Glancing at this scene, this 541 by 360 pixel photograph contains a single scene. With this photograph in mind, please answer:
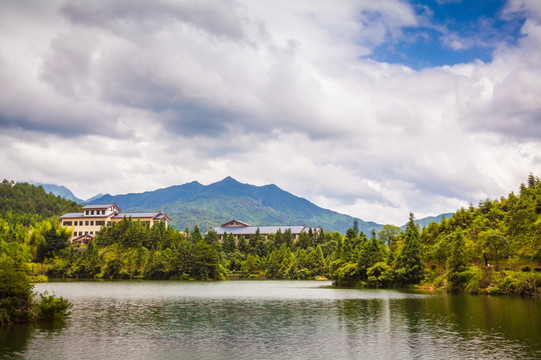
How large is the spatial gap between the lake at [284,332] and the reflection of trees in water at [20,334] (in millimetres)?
60

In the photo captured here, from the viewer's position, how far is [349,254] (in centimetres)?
10269

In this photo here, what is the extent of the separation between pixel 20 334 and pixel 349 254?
77.2 m

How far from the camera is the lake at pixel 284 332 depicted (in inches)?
1188

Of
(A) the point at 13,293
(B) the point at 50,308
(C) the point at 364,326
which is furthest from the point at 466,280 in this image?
(A) the point at 13,293

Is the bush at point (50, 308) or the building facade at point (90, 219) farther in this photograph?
the building facade at point (90, 219)

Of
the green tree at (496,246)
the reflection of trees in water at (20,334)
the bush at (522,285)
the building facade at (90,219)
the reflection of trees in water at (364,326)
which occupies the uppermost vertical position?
the building facade at (90,219)

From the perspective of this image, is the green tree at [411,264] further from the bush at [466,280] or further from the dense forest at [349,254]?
the bush at [466,280]

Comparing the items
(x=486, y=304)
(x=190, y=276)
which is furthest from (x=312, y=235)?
(x=486, y=304)

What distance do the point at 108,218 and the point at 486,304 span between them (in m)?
147

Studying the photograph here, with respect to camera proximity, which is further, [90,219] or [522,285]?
[90,219]

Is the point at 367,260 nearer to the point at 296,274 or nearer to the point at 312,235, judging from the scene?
the point at 296,274

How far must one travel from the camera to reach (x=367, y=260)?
316 feet

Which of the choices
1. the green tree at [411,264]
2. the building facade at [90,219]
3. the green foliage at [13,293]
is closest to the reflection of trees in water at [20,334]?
the green foliage at [13,293]

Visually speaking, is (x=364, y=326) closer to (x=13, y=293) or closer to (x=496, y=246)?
(x=13, y=293)
